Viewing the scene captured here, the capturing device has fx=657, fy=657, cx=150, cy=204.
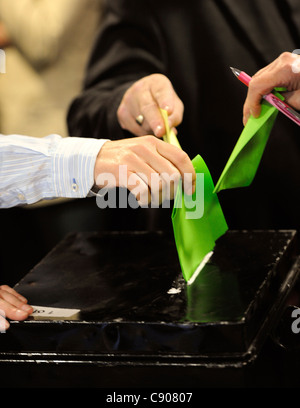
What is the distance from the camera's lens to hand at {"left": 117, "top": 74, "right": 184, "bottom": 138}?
1357mm

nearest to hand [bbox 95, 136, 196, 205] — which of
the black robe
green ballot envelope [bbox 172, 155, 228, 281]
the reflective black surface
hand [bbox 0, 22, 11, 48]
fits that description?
green ballot envelope [bbox 172, 155, 228, 281]

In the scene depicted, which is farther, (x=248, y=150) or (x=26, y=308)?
(x=248, y=150)

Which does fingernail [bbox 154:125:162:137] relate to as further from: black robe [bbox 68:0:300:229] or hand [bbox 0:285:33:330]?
hand [bbox 0:285:33:330]

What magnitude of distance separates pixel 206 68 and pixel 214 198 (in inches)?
26.5

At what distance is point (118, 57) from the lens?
1.77 m

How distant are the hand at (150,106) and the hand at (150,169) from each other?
23cm

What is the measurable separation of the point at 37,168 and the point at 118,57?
27.4 inches

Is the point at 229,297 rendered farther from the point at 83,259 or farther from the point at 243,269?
the point at 83,259

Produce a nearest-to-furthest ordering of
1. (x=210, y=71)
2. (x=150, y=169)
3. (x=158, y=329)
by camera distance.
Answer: (x=158, y=329) < (x=150, y=169) < (x=210, y=71)

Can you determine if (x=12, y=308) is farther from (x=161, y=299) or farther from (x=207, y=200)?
(x=207, y=200)

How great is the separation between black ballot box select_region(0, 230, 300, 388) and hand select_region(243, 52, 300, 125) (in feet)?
0.88

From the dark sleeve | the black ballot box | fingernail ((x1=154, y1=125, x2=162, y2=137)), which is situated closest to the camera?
the black ballot box

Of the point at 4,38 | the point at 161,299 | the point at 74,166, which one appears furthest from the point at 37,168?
the point at 4,38
